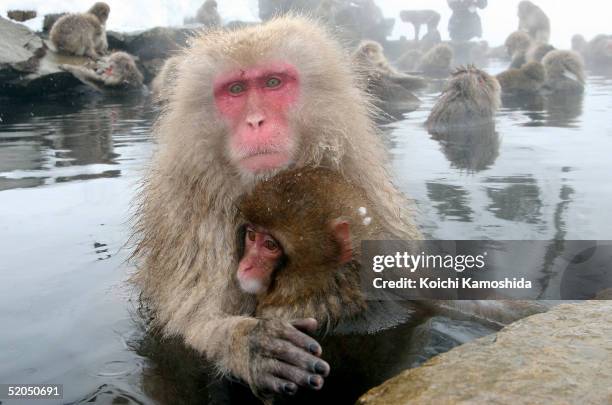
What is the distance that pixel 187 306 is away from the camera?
93.9 inches

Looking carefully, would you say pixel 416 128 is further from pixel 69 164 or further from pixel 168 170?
pixel 168 170

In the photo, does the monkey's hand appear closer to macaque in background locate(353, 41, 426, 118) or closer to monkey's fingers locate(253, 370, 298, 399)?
monkey's fingers locate(253, 370, 298, 399)

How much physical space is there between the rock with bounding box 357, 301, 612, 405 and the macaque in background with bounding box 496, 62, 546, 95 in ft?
36.3

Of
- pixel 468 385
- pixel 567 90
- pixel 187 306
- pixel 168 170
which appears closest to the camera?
pixel 468 385

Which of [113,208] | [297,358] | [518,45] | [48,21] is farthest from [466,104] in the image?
[48,21]

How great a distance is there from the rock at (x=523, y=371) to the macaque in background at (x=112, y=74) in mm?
12869

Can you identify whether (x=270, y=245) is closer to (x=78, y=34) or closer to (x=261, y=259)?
(x=261, y=259)

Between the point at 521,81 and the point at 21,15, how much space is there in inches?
539

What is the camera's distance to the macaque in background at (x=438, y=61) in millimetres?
22016

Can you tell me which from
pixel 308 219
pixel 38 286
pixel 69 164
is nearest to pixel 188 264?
pixel 308 219

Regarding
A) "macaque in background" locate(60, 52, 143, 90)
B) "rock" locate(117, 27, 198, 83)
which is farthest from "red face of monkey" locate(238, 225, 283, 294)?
"rock" locate(117, 27, 198, 83)

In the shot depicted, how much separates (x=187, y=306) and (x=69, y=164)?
3.91 metres

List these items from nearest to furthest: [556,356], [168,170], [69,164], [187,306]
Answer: [556,356], [187,306], [168,170], [69,164]

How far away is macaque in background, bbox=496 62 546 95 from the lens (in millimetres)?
12375
